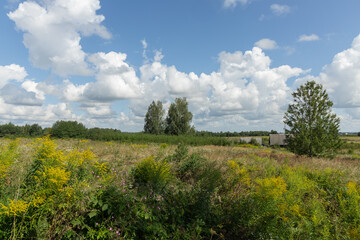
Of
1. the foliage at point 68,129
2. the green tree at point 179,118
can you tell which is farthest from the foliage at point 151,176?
the green tree at point 179,118

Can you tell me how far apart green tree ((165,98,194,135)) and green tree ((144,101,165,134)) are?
2874 mm

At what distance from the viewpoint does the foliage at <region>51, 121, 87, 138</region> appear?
29281 mm

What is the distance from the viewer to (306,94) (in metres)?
13.0

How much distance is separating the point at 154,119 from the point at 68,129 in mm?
20104

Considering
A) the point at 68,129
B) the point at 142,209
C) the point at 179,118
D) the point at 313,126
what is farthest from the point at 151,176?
the point at 179,118

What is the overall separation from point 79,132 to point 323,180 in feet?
110

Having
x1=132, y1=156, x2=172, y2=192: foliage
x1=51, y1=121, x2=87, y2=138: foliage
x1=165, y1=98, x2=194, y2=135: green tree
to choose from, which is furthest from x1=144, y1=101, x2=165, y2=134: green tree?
x1=132, y1=156, x2=172, y2=192: foliage

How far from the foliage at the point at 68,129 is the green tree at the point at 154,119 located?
1634 cm

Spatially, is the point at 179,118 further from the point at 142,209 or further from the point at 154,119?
the point at 142,209

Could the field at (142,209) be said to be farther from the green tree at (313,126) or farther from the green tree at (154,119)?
the green tree at (154,119)

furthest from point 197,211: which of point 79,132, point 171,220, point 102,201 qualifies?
point 79,132

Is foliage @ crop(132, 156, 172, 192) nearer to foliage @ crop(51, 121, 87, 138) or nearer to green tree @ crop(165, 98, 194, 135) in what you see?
foliage @ crop(51, 121, 87, 138)

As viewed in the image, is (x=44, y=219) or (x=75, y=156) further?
(x=75, y=156)

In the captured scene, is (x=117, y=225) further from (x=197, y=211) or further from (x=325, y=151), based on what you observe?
(x=325, y=151)
